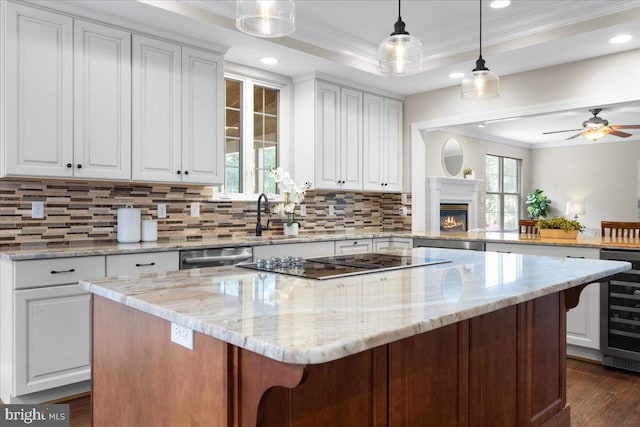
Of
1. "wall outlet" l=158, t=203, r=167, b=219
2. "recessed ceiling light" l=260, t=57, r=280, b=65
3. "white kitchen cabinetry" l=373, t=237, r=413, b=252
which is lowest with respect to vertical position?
"white kitchen cabinetry" l=373, t=237, r=413, b=252

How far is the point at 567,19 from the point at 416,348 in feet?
10.5

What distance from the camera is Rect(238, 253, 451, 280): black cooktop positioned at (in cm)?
198

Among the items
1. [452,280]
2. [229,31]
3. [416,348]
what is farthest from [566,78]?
[416,348]

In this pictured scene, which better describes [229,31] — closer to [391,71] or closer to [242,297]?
[391,71]

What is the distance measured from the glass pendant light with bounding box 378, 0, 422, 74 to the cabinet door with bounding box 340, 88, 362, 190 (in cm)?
262

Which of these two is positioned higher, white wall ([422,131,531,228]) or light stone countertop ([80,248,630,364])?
white wall ([422,131,531,228])

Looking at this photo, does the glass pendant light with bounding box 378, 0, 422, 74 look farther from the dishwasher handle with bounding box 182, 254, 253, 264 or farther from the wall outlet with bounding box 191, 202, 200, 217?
the wall outlet with bounding box 191, 202, 200, 217

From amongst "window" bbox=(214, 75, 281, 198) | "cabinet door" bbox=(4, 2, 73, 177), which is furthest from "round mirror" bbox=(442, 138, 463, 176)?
"cabinet door" bbox=(4, 2, 73, 177)

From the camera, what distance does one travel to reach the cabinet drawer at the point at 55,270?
2682 mm

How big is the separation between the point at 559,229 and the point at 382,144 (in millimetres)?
2038

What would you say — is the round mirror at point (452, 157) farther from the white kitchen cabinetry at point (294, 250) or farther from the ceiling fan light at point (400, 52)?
the ceiling fan light at point (400, 52)

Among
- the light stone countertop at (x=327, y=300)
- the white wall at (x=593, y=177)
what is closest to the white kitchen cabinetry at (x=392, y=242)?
the light stone countertop at (x=327, y=300)

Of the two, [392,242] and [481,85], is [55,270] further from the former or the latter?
[392,242]

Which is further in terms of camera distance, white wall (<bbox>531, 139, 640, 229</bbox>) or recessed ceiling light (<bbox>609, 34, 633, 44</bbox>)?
white wall (<bbox>531, 139, 640, 229</bbox>)
